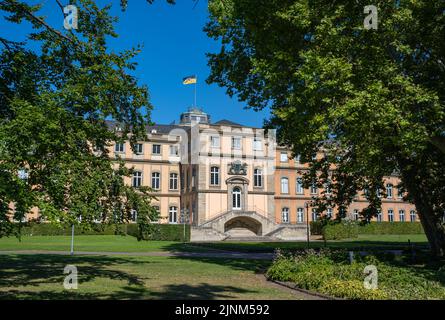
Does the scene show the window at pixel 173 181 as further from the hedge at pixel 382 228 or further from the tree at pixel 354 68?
the tree at pixel 354 68

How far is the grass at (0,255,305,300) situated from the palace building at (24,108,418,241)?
25.9 meters

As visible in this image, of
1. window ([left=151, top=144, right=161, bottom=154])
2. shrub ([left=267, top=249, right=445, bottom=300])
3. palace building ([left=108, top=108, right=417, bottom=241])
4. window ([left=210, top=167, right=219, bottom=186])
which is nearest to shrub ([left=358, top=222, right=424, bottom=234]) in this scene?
→ palace building ([left=108, top=108, right=417, bottom=241])

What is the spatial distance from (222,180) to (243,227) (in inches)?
224

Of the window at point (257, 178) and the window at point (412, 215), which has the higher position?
the window at point (257, 178)

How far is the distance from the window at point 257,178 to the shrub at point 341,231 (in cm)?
997

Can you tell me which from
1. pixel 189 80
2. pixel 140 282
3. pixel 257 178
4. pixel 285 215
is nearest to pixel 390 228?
pixel 285 215

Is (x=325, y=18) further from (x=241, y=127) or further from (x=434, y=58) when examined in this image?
(x=241, y=127)

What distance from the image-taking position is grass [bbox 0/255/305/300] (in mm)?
10148

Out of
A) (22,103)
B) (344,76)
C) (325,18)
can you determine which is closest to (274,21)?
(325,18)

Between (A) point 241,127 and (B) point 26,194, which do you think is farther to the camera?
(A) point 241,127

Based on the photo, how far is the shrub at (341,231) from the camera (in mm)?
43094

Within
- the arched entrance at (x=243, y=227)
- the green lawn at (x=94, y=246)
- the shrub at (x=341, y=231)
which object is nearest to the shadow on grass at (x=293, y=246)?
the green lawn at (x=94, y=246)
